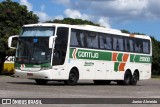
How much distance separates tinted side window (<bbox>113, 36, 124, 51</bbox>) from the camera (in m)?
32.2

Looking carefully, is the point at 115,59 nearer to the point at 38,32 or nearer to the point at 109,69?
the point at 109,69

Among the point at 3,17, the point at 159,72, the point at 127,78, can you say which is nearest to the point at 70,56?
the point at 127,78

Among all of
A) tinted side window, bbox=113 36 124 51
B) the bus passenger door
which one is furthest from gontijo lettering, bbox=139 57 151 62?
the bus passenger door

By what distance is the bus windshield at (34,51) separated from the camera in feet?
88.7

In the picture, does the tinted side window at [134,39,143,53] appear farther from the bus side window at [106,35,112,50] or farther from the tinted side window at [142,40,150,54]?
the bus side window at [106,35,112,50]

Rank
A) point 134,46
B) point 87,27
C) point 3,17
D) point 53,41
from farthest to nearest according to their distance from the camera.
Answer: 1. point 3,17
2. point 134,46
3. point 87,27
4. point 53,41

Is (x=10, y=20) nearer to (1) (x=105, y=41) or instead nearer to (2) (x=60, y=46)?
(1) (x=105, y=41)

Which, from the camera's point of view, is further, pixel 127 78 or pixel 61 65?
pixel 127 78

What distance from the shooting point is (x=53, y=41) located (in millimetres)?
26797

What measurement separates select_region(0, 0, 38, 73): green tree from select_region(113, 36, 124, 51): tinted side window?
1923 cm

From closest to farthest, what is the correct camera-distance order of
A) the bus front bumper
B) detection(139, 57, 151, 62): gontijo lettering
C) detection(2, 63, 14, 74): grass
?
the bus front bumper
detection(139, 57, 151, 62): gontijo lettering
detection(2, 63, 14, 74): grass

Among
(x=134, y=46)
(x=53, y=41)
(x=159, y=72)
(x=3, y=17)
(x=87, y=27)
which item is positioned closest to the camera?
(x=53, y=41)

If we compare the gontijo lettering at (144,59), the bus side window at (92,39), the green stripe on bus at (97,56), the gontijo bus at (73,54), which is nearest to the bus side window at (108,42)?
the gontijo bus at (73,54)

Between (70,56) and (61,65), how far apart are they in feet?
2.71
